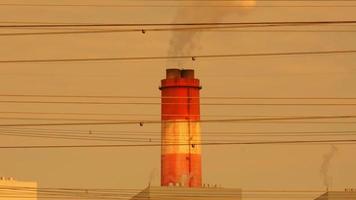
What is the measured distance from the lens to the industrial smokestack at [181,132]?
88.2 metres

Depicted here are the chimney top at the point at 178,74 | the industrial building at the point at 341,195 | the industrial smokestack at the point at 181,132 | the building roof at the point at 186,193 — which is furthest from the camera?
the chimney top at the point at 178,74

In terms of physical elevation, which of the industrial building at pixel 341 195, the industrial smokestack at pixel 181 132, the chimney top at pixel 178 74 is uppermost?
the chimney top at pixel 178 74

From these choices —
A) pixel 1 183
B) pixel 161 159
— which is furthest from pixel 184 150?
pixel 1 183

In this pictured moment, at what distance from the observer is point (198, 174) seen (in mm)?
90438

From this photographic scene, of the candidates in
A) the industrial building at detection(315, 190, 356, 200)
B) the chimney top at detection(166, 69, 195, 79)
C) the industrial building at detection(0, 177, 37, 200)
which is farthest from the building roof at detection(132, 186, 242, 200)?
the industrial building at detection(0, 177, 37, 200)

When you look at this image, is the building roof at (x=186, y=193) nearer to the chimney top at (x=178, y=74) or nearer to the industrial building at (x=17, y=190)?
the chimney top at (x=178, y=74)

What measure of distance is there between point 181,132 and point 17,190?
2196cm

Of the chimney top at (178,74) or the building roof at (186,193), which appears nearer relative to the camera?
the building roof at (186,193)

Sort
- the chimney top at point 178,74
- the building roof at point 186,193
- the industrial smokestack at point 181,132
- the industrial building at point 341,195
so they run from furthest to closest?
the chimney top at point 178,74 < the industrial smokestack at point 181,132 < the industrial building at point 341,195 < the building roof at point 186,193

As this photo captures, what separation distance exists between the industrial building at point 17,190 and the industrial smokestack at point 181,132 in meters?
17.3

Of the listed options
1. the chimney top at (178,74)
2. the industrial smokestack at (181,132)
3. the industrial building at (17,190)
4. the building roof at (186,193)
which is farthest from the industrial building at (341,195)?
the industrial building at (17,190)

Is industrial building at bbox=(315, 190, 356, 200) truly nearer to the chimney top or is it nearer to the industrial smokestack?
the industrial smokestack

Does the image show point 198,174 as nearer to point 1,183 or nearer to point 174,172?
point 174,172

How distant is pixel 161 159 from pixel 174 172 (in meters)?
1.98
